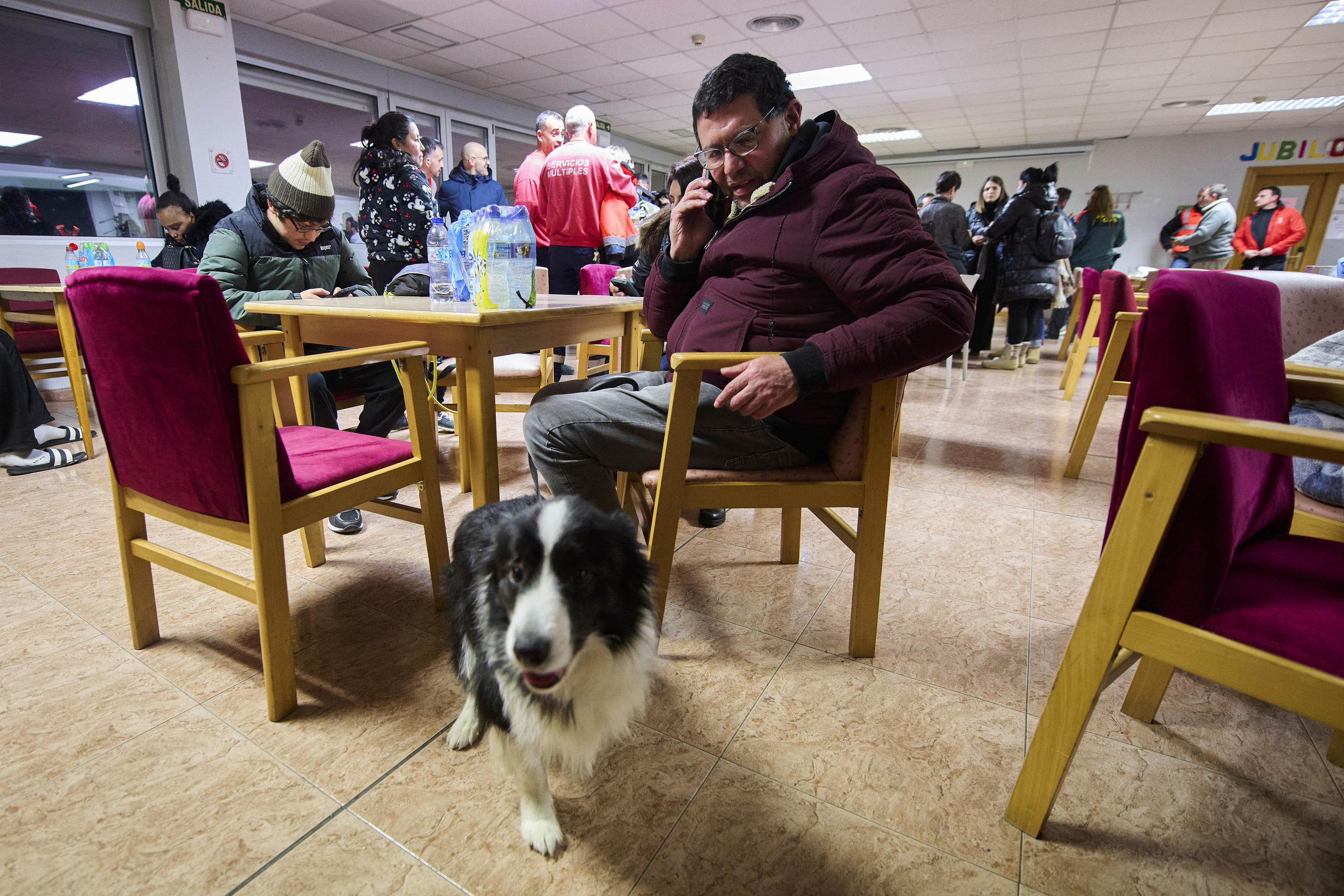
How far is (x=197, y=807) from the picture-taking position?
97 centimetres

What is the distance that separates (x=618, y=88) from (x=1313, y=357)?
743cm

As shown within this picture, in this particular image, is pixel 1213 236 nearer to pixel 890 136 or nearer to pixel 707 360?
pixel 890 136

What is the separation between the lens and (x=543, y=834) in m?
0.91

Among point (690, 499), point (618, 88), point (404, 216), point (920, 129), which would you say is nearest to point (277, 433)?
point (690, 499)

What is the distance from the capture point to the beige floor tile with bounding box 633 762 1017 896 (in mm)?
870

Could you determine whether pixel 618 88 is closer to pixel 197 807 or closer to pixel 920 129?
pixel 920 129

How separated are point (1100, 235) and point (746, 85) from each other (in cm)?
718

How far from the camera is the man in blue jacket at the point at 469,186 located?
4395 mm

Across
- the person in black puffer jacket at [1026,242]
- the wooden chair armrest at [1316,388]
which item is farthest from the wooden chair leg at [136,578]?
the person in black puffer jacket at [1026,242]

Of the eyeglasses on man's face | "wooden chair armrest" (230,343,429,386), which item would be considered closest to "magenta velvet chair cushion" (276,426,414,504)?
"wooden chair armrest" (230,343,429,386)

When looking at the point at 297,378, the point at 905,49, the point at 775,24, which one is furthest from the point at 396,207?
the point at 905,49

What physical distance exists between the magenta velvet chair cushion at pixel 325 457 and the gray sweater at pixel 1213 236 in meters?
7.73

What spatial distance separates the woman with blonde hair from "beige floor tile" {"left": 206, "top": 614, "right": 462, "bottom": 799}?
24.7 ft

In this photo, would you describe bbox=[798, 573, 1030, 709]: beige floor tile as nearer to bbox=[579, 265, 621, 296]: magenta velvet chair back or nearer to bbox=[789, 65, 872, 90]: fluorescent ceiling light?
bbox=[579, 265, 621, 296]: magenta velvet chair back
